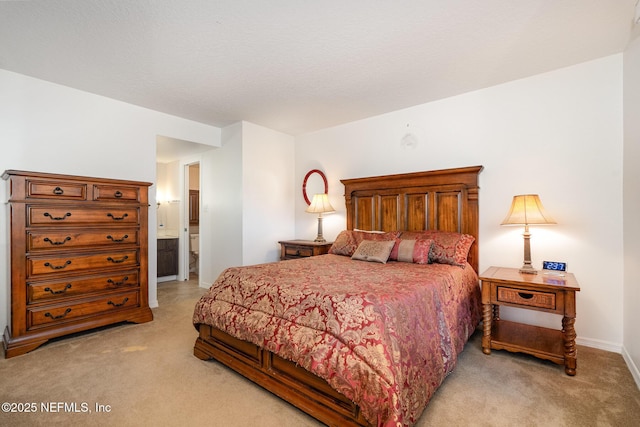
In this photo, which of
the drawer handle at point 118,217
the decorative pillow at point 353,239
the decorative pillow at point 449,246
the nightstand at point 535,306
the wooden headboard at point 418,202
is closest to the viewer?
the nightstand at point 535,306

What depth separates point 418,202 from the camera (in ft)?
11.4

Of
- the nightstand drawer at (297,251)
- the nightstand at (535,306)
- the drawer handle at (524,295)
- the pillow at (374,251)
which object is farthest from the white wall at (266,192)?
the drawer handle at (524,295)

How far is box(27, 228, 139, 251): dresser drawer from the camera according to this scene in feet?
8.57

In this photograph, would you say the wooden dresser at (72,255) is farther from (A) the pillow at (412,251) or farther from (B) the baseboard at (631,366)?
(B) the baseboard at (631,366)

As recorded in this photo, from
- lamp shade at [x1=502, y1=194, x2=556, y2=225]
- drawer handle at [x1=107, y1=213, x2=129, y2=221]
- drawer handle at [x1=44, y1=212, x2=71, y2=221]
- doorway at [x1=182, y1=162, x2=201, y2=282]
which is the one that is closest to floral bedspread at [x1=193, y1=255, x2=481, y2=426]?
lamp shade at [x1=502, y1=194, x2=556, y2=225]

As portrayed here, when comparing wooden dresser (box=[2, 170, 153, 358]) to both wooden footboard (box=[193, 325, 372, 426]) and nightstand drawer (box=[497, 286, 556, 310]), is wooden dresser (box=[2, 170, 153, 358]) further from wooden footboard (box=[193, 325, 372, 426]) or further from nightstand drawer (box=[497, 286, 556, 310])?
nightstand drawer (box=[497, 286, 556, 310])

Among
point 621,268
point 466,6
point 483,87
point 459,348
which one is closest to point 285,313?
point 459,348

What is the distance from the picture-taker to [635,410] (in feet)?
5.72

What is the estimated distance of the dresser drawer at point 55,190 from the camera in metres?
2.58

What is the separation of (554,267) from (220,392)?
2923 mm

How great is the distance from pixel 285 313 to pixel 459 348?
143 centimetres

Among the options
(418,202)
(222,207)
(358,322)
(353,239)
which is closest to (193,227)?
(222,207)

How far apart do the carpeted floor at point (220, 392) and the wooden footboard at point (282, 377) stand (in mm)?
95

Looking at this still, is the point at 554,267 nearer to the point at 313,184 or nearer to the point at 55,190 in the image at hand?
the point at 313,184
